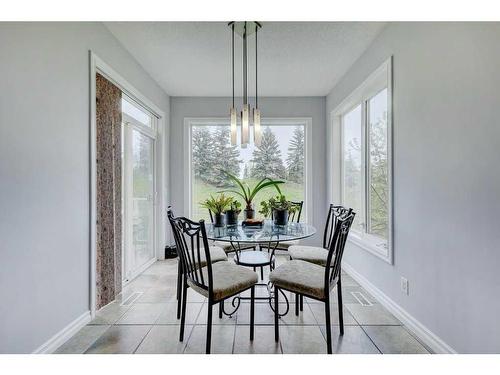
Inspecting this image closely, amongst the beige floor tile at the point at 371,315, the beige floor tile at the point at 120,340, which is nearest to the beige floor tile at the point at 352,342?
the beige floor tile at the point at 371,315

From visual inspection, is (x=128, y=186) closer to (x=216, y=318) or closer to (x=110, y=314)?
(x=110, y=314)

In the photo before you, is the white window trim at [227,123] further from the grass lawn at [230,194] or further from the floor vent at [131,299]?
the floor vent at [131,299]

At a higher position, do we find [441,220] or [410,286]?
[441,220]

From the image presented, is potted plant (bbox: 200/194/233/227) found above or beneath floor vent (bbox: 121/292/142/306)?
above

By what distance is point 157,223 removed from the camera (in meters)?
4.02

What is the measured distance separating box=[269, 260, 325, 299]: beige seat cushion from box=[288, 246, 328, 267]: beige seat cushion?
30cm

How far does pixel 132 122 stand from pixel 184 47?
1071mm

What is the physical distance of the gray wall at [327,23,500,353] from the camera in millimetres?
1427

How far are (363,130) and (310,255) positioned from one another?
165 cm

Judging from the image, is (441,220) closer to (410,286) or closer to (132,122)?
(410,286)

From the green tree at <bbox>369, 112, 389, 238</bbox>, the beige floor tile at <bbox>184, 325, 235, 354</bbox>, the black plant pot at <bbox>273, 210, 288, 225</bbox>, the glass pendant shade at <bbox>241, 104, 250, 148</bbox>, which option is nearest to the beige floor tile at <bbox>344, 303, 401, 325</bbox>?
the green tree at <bbox>369, 112, 389, 238</bbox>

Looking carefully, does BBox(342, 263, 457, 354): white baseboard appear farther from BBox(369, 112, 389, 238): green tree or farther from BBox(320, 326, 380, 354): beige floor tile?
BBox(369, 112, 389, 238): green tree

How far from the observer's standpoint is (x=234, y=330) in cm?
211
